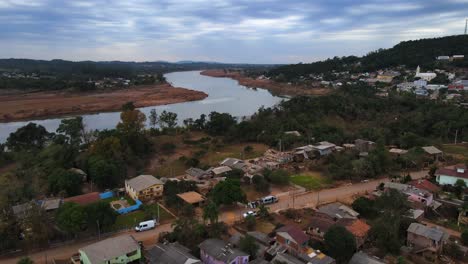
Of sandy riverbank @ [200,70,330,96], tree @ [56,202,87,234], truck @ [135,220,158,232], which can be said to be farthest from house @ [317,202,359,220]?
sandy riverbank @ [200,70,330,96]

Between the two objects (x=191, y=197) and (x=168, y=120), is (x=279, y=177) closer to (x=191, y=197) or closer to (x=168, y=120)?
(x=191, y=197)

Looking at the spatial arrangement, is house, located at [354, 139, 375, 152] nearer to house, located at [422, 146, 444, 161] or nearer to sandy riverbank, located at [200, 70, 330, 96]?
house, located at [422, 146, 444, 161]

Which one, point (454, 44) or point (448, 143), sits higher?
point (454, 44)

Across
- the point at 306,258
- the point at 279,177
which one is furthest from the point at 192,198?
the point at 306,258

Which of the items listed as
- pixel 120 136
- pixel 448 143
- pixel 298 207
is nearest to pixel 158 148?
pixel 120 136

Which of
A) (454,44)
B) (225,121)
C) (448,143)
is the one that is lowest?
(448,143)

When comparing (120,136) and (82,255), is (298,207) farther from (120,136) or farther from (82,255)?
(120,136)
